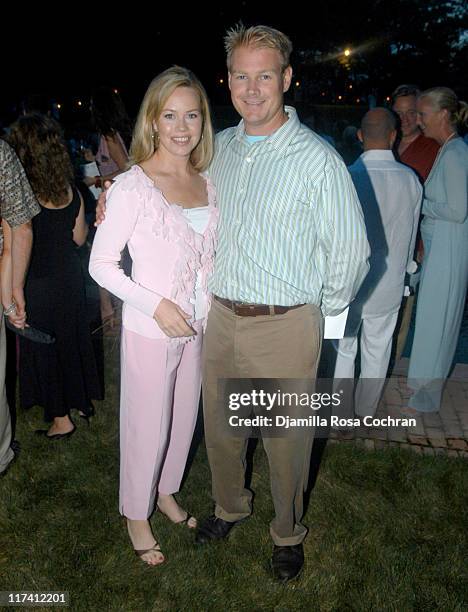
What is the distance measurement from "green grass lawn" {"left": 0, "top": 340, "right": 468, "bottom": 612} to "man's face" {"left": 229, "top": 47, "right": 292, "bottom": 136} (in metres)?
2.17

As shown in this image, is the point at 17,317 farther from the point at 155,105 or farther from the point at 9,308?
the point at 155,105

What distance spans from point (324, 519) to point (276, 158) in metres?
2.04

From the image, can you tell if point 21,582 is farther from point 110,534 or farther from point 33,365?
point 33,365

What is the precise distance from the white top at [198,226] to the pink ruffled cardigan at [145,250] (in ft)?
0.15

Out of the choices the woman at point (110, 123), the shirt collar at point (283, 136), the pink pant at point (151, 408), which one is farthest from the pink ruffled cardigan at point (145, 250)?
the woman at point (110, 123)

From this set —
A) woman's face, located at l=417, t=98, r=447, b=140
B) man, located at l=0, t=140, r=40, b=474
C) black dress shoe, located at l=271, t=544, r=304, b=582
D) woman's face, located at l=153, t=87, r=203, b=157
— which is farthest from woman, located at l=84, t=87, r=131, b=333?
black dress shoe, located at l=271, t=544, r=304, b=582

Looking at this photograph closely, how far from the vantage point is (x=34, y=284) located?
372cm

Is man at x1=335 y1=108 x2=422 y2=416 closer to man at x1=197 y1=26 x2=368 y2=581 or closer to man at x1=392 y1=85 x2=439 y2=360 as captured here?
man at x1=392 y1=85 x2=439 y2=360

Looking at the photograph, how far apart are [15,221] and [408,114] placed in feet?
11.5

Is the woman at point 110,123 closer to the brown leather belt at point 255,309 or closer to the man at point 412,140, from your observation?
the man at point 412,140

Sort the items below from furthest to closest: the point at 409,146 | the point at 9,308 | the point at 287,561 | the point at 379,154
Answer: the point at 409,146, the point at 379,154, the point at 9,308, the point at 287,561

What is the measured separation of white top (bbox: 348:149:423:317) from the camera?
3674 millimetres

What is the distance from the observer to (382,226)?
12.3 feet

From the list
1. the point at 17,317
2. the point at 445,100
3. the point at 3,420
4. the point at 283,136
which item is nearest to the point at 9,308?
the point at 17,317
